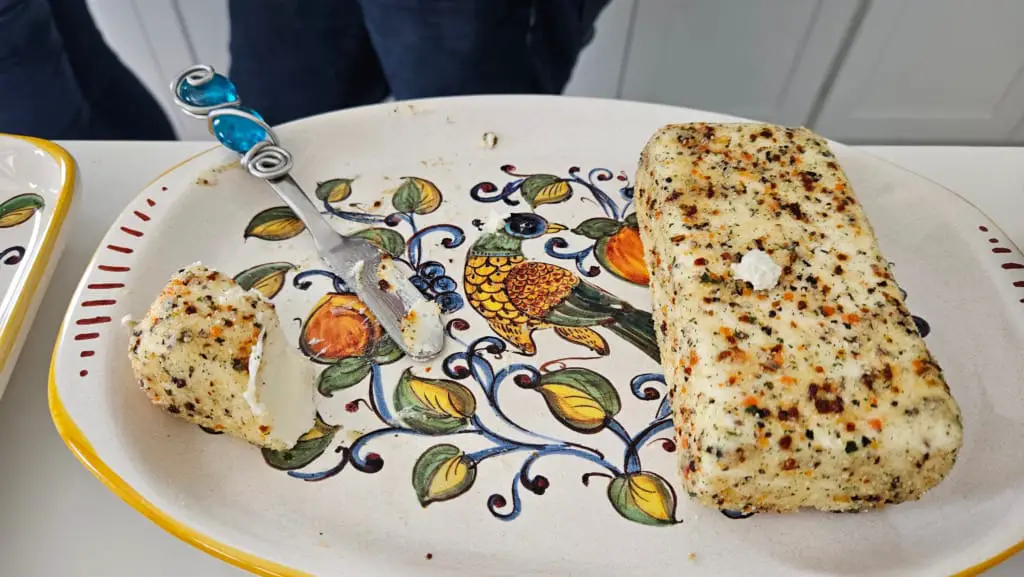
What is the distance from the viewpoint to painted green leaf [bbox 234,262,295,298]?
3.10 ft

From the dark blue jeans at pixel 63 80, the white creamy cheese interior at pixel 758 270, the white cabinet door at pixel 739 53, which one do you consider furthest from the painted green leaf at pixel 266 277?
the white cabinet door at pixel 739 53

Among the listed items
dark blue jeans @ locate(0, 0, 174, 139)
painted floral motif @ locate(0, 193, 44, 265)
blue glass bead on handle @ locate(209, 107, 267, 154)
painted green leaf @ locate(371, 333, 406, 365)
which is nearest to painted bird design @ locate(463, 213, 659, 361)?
painted green leaf @ locate(371, 333, 406, 365)

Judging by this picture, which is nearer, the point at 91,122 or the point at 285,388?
the point at 285,388

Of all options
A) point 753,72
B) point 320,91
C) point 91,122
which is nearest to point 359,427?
point 320,91

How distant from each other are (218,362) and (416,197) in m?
0.40

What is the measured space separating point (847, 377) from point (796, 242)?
169mm

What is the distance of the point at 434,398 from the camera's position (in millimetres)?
846

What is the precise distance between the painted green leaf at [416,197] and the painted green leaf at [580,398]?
12.7 inches

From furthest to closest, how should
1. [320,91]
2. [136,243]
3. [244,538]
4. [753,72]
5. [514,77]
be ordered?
[753,72], [320,91], [514,77], [136,243], [244,538]

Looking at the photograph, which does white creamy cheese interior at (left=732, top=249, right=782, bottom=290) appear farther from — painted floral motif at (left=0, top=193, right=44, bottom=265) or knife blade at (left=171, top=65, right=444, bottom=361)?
painted floral motif at (left=0, top=193, right=44, bottom=265)

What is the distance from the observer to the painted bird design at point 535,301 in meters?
0.91

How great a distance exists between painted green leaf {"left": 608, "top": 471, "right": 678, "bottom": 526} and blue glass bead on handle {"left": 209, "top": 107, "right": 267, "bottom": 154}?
0.67m

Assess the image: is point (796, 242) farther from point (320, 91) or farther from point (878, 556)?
point (320, 91)

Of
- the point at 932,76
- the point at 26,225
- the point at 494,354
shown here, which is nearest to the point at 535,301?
the point at 494,354
